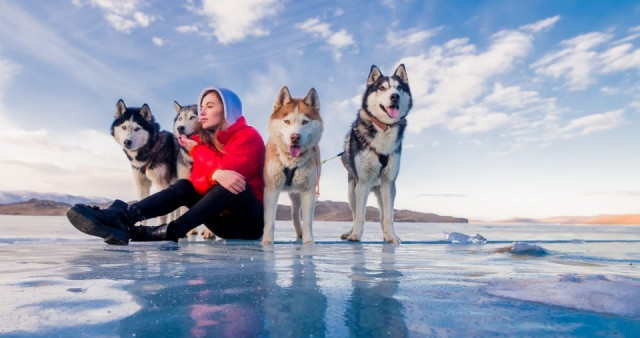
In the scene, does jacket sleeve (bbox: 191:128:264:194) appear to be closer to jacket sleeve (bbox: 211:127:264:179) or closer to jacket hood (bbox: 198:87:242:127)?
jacket sleeve (bbox: 211:127:264:179)

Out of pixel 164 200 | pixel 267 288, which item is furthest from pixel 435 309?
pixel 164 200

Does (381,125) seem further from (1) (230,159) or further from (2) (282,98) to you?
(1) (230,159)

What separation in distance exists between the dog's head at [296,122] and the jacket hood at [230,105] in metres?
0.40

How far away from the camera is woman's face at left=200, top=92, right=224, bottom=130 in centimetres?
408

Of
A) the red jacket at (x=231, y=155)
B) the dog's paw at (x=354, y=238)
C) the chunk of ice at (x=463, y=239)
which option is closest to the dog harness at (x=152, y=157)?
the red jacket at (x=231, y=155)

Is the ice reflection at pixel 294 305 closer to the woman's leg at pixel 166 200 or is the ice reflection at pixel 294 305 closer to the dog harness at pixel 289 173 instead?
the woman's leg at pixel 166 200

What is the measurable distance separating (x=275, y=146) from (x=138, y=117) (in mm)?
2284

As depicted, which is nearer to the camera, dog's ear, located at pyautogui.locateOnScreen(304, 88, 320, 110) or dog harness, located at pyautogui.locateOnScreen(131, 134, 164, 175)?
dog's ear, located at pyautogui.locateOnScreen(304, 88, 320, 110)

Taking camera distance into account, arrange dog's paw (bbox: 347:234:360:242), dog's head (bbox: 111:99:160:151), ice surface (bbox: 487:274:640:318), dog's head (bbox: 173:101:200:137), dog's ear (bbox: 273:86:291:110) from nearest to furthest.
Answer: ice surface (bbox: 487:274:640:318)
dog's ear (bbox: 273:86:291:110)
dog's paw (bbox: 347:234:360:242)
dog's head (bbox: 173:101:200:137)
dog's head (bbox: 111:99:160:151)

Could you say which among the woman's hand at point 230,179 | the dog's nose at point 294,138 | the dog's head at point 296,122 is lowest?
the woman's hand at point 230,179

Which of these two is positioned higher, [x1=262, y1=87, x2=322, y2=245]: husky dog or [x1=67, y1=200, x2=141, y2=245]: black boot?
[x1=262, y1=87, x2=322, y2=245]: husky dog

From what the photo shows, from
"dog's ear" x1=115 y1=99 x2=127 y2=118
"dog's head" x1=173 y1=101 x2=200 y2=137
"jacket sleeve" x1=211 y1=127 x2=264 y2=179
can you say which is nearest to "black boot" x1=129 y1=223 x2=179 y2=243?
"jacket sleeve" x1=211 y1=127 x2=264 y2=179

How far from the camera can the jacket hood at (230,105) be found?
4.02 metres

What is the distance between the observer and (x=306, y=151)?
4320 millimetres
